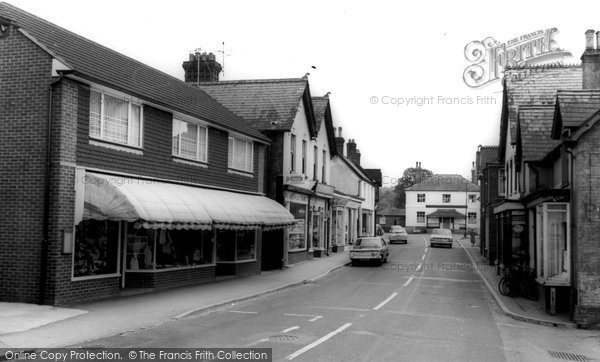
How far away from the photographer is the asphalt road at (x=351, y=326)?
1028 centimetres

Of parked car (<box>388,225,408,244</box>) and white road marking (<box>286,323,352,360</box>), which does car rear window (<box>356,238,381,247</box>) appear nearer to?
white road marking (<box>286,323,352,360</box>)

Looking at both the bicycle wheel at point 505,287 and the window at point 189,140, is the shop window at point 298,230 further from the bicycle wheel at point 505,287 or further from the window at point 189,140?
the bicycle wheel at point 505,287

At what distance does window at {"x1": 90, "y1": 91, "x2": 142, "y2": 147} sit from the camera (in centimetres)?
1495

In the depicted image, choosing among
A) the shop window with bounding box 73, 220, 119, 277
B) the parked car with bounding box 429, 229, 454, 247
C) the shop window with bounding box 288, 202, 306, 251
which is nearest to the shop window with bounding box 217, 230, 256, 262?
the shop window with bounding box 288, 202, 306, 251

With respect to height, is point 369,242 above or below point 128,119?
below

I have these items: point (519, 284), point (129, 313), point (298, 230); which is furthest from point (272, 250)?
point (129, 313)

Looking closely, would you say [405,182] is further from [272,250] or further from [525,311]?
[525,311]

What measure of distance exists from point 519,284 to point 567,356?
9.13 m

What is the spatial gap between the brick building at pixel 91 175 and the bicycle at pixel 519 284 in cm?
917

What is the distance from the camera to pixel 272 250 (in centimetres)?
2731

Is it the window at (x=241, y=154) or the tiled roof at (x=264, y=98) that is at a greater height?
the tiled roof at (x=264, y=98)

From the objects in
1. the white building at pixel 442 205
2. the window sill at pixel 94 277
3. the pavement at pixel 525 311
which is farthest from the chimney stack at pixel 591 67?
the white building at pixel 442 205

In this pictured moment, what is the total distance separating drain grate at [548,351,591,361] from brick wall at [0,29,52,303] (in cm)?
1118

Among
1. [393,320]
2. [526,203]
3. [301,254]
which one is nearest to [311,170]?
[301,254]
